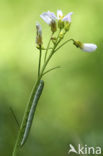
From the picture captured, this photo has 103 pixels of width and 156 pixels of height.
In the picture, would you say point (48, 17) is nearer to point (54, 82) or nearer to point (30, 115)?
point (30, 115)

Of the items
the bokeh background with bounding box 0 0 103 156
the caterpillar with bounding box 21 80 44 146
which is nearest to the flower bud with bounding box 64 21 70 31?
the caterpillar with bounding box 21 80 44 146

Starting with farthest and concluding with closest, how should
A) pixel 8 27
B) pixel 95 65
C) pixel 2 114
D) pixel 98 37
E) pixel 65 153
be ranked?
1. pixel 8 27
2. pixel 98 37
3. pixel 95 65
4. pixel 2 114
5. pixel 65 153

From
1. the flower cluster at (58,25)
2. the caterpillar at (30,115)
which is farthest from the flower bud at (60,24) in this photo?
the caterpillar at (30,115)

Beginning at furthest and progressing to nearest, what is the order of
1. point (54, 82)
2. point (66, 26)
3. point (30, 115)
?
point (54, 82)
point (66, 26)
point (30, 115)

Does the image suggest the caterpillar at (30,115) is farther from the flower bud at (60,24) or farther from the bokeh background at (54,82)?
the bokeh background at (54,82)

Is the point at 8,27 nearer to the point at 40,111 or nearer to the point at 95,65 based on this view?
the point at 95,65

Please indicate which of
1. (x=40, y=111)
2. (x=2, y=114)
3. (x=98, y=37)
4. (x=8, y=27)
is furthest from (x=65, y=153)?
(x=8, y=27)

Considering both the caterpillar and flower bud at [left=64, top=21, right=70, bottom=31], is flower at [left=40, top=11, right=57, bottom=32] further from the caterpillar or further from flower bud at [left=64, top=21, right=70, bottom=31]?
the caterpillar

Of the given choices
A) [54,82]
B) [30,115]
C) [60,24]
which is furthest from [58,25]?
[54,82]
